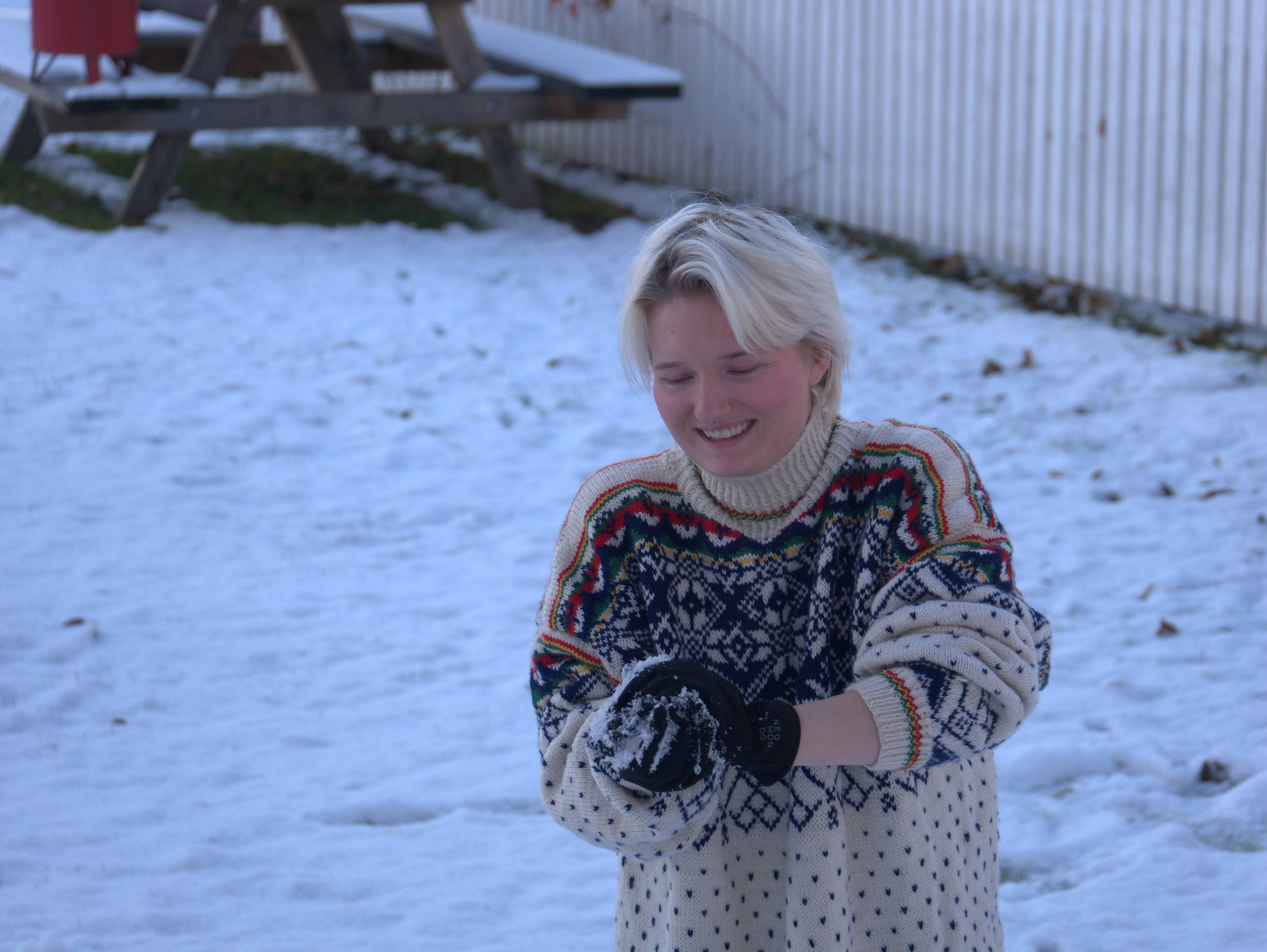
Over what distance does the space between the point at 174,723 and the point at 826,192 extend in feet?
18.0

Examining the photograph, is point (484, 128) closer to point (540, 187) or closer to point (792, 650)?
point (540, 187)

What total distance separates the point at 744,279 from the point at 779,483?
0.89ft

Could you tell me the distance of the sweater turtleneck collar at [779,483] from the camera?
1658mm

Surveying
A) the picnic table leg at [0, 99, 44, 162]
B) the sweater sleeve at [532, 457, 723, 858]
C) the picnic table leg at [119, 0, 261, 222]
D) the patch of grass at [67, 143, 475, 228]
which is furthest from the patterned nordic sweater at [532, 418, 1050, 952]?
the picnic table leg at [0, 99, 44, 162]

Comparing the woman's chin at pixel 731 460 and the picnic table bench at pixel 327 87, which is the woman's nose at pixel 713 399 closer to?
the woman's chin at pixel 731 460

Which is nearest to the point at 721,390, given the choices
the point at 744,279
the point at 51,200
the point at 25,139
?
the point at 744,279

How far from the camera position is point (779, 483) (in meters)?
1.66

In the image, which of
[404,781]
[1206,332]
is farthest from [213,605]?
[1206,332]

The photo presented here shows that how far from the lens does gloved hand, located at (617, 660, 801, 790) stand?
1417mm

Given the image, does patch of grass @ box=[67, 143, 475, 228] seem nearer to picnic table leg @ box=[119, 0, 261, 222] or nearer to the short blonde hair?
picnic table leg @ box=[119, 0, 261, 222]

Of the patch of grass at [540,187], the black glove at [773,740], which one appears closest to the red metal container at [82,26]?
the patch of grass at [540,187]

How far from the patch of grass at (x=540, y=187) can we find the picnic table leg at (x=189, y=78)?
1938 mm

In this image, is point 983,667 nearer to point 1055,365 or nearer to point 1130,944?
point 1130,944

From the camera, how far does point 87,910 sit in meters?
2.76
